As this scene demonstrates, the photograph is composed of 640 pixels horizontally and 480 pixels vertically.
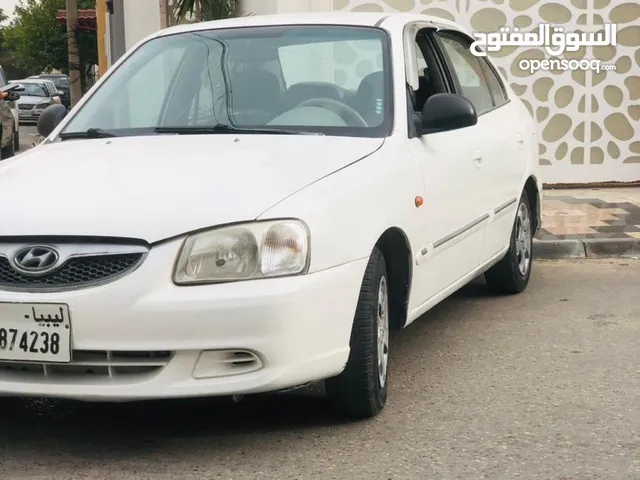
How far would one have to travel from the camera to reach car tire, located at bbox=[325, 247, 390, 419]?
13.1ft

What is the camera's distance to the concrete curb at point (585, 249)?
8336 millimetres

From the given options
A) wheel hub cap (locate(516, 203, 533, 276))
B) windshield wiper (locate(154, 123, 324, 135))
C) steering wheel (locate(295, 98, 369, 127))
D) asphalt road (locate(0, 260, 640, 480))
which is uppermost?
steering wheel (locate(295, 98, 369, 127))

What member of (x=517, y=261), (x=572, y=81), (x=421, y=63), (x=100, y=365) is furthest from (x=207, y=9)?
(x=100, y=365)

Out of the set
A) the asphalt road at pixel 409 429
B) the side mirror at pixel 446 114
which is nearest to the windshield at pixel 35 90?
the asphalt road at pixel 409 429

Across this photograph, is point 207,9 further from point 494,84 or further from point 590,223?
point 494,84

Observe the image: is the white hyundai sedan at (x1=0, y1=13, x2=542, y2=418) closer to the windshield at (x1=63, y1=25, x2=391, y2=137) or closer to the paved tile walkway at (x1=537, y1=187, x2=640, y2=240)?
the windshield at (x1=63, y1=25, x2=391, y2=137)

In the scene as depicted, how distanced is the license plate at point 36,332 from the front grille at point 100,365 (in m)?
0.05

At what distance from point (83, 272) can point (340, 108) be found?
1.65 metres

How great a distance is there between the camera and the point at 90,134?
4.90m

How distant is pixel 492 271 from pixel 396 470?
10.5ft

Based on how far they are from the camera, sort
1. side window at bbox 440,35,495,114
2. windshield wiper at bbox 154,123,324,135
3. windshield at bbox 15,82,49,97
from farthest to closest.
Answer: windshield at bbox 15,82,49,97 → side window at bbox 440,35,495,114 → windshield wiper at bbox 154,123,324,135

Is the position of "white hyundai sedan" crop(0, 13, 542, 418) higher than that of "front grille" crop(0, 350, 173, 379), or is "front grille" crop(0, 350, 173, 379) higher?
"white hyundai sedan" crop(0, 13, 542, 418)

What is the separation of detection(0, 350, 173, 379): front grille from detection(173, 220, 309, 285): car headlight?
29 cm

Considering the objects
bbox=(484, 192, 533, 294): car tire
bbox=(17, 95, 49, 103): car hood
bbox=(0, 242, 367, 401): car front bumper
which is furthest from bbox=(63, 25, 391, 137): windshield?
bbox=(17, 95, 49, 103): car hood
